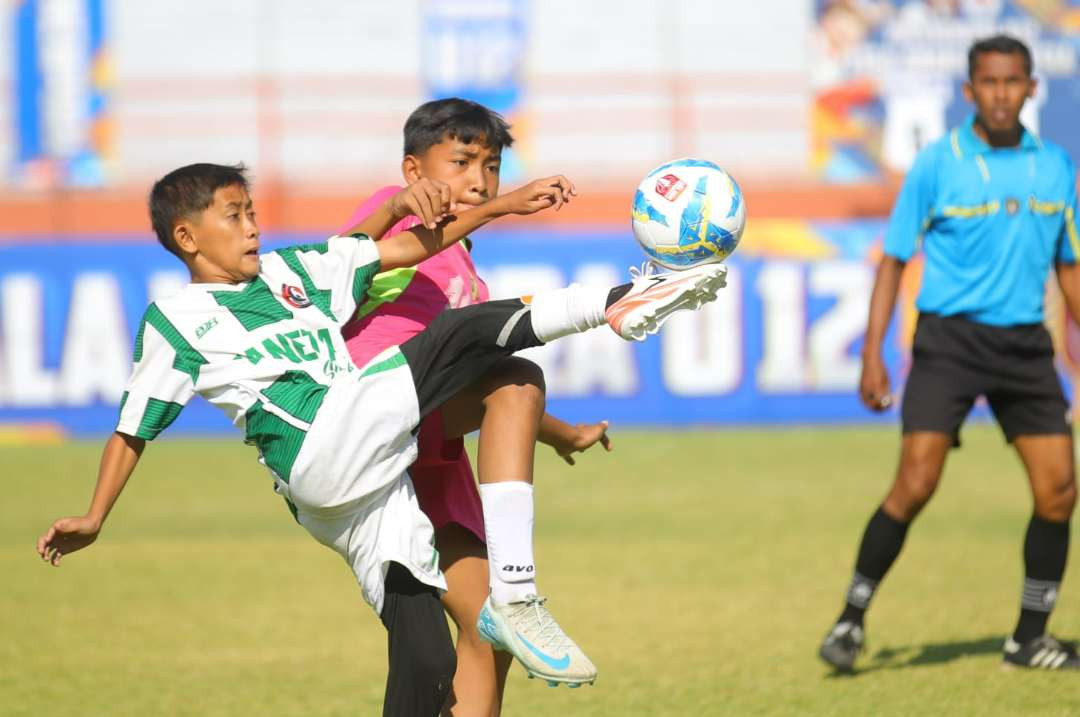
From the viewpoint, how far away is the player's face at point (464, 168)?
4.50 m

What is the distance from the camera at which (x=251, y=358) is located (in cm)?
398

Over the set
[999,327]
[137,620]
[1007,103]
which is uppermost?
[1007,103]

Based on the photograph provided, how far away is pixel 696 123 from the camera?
19.3 m

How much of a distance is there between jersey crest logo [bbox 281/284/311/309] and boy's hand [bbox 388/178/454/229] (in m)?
0.38

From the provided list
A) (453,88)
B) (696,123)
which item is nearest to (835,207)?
(696,123)

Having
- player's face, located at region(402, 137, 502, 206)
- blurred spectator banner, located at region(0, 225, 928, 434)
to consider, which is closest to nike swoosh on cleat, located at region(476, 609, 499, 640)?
player's face, located at region(402, 137, 502, 206)

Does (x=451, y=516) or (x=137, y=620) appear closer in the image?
(x=451, y=516)

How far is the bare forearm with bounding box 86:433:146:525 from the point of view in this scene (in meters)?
4.03

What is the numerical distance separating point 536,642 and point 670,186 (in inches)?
52.9

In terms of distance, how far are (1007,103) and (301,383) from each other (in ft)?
10.3

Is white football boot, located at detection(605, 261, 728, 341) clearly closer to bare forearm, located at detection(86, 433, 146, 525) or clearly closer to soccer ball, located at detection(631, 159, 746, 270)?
soccer ball, located at detection(631, 159, 746, 270)

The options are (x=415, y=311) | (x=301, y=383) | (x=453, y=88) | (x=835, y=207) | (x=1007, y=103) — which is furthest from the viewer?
(x=453, y=88)

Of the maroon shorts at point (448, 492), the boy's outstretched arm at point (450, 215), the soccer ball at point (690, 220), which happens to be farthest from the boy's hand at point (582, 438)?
the boy's outstretched arm at point (450, 215)

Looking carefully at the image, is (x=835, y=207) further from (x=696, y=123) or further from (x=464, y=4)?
(x=464, y=4)
